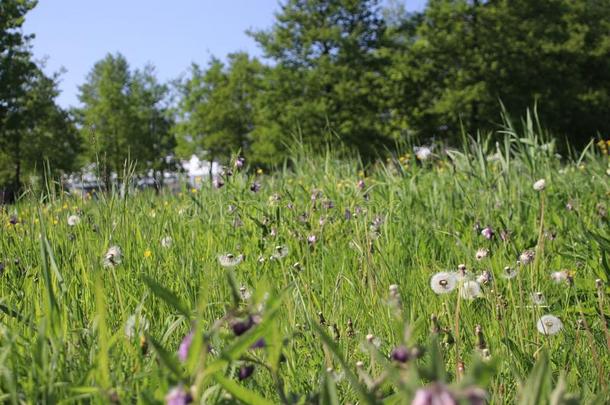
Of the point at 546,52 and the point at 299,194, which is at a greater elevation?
the point at 546,52

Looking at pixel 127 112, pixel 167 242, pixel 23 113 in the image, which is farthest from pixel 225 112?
pixel 167 242

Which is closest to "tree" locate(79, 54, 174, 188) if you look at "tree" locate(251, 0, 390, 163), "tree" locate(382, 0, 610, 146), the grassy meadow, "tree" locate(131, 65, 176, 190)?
"tree" locate(131, 65, 176, 190)

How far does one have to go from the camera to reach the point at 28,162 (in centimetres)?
2731

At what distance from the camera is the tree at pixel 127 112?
36250mm

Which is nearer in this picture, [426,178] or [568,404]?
[568,404]

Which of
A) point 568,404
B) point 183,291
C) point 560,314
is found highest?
point 568,404

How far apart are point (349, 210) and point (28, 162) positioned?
27005mm

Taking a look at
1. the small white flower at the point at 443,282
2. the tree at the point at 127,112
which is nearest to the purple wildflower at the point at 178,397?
the small white flower at the point at 443,282

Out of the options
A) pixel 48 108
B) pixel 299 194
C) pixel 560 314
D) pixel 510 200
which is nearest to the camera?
pixel 560 314

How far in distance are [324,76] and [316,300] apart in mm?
25530

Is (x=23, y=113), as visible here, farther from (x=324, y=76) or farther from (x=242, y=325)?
(x=242, y=325)

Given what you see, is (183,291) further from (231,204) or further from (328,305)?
(231,204)

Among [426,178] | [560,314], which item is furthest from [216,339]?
[426,178]

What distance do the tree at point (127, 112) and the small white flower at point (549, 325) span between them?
31068 mm
